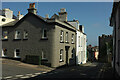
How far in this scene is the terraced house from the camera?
75.3ft

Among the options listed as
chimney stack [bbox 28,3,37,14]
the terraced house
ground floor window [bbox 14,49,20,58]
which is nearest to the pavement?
the terraced house

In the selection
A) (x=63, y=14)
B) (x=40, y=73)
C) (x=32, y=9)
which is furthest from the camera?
(x=63, y=14)

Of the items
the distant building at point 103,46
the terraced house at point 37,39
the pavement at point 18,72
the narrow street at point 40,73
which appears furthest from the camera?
the distant building at point 103,46

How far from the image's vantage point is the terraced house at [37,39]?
23.0 metres

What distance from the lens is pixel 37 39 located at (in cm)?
2400

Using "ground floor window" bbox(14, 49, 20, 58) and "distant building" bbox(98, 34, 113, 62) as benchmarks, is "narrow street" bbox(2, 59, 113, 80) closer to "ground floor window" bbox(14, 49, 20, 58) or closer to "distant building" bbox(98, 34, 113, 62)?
"ground floor window" bbox(14, 49, 20, 58)

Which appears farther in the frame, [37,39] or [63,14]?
[63,14]

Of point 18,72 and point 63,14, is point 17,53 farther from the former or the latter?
point 63,14

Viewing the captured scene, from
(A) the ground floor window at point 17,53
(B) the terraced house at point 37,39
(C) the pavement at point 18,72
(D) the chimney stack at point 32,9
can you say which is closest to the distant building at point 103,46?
(B) the terraced house at point 37,39

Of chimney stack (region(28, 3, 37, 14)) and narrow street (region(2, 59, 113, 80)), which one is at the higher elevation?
chimney stack (region(28, 3, 37, 14))

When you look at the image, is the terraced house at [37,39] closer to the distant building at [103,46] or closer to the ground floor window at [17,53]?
the ground floor window at [17,53]

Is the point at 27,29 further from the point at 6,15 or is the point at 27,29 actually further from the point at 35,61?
the point at 6,15

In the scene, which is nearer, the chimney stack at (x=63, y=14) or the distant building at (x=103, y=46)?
the chimney stack at (x=63, y=14)

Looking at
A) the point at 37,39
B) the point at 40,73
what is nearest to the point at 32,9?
the point at 37,39
